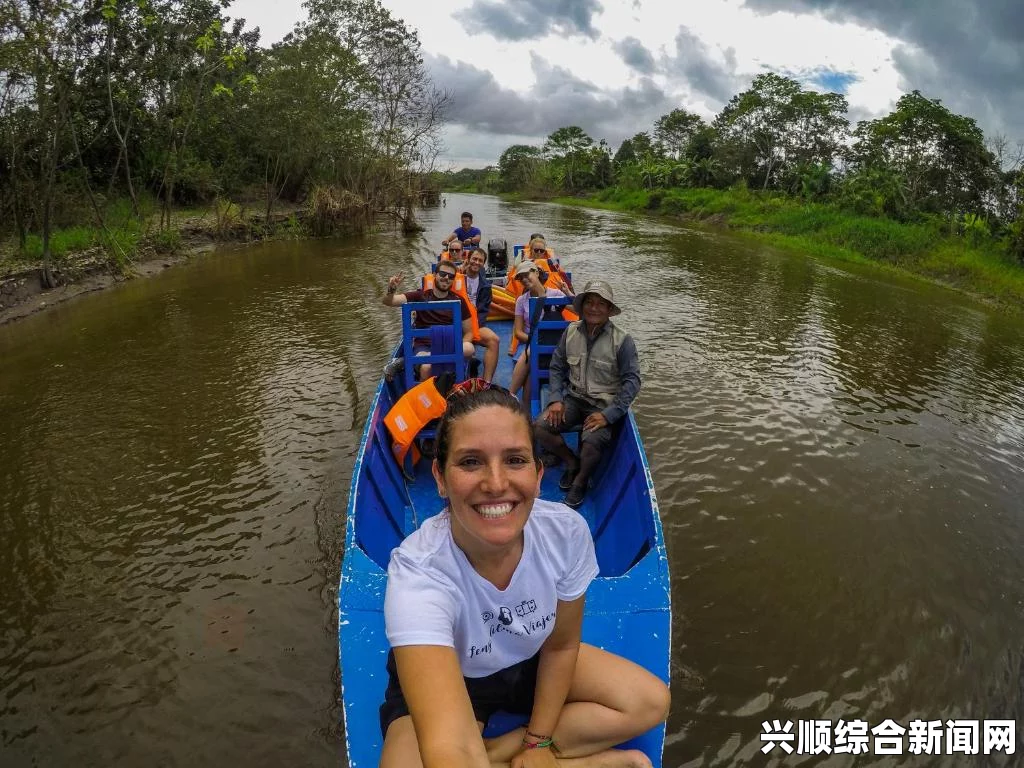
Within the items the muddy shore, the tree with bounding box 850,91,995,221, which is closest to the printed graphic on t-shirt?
the muddy shore

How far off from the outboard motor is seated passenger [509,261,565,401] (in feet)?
15.2

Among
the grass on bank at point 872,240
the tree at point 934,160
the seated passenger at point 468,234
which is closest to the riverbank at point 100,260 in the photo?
the seated passenger at point 468,234

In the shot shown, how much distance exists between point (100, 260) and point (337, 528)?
464 inches

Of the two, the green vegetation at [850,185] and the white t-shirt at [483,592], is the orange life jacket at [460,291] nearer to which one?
the white t-shirt at [483,592]

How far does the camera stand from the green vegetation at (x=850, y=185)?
17203 millimetres

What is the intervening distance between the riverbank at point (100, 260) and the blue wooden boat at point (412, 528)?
9329 mm

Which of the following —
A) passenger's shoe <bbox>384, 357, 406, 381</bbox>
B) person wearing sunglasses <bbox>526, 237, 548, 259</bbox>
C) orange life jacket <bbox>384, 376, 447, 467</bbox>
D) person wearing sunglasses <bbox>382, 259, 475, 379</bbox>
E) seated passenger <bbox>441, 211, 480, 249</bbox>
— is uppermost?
seated passenger <bbox>441, 211, 480, 249</bbox>

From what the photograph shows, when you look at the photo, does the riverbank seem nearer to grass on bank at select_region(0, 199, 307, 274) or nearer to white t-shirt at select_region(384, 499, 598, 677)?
grass on bank at select_region(0, 199, 307, 274)

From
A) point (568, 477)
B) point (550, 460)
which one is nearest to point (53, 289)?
point (550, 460)

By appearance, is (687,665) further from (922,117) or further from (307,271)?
(922,117)

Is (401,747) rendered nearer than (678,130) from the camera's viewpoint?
Yes

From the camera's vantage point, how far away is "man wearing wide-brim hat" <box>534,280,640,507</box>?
428cm

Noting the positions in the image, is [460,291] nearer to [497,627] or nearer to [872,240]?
[497,627]

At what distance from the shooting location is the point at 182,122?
56.2 feet
